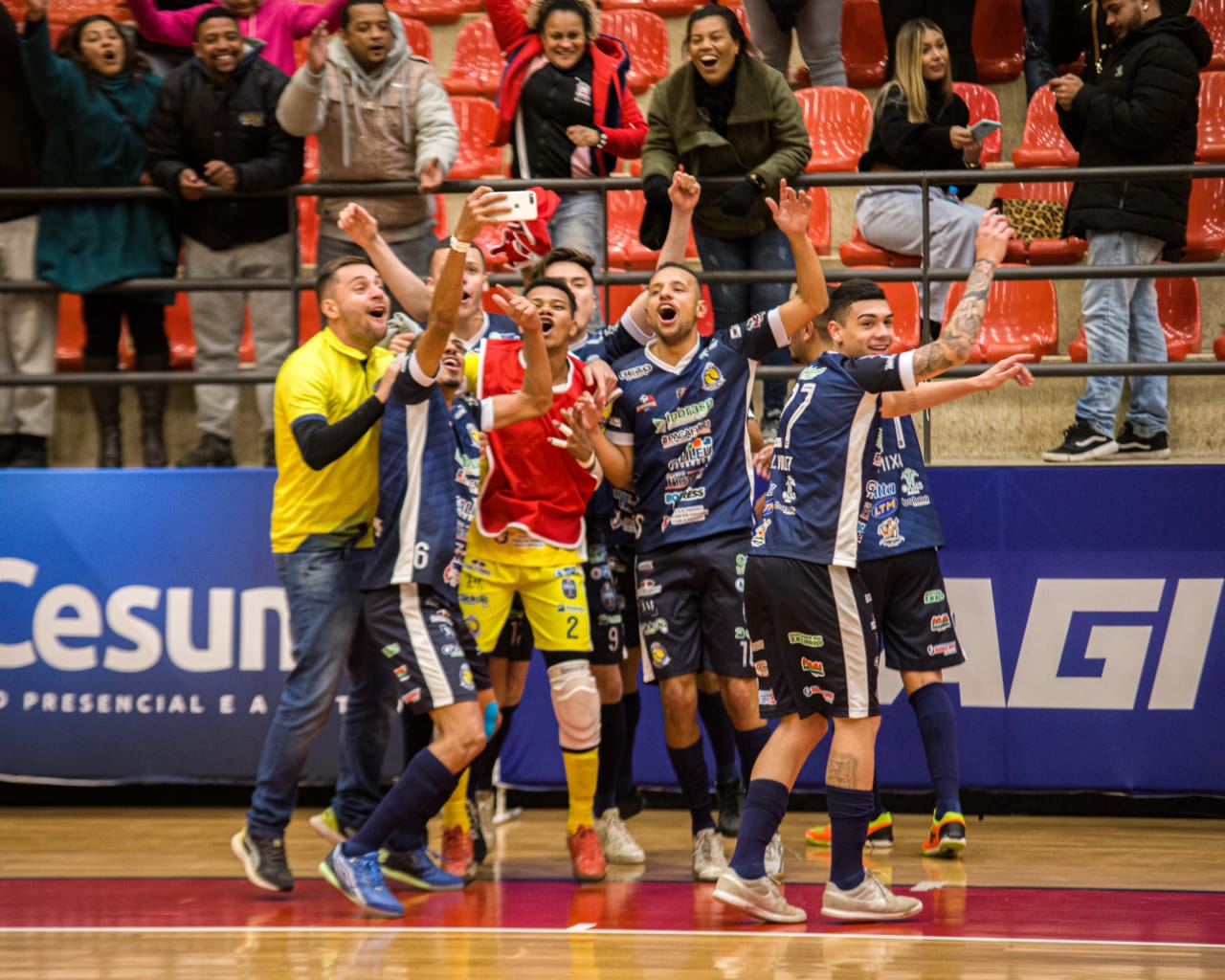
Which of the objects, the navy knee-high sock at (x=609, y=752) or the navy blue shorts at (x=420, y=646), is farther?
the navy knee-high sock at (x=609, y=752)

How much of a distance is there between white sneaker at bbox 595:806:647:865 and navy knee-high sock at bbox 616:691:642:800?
0.87 ft

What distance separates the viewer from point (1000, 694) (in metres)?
7.32

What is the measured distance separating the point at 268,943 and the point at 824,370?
2683 millimetres

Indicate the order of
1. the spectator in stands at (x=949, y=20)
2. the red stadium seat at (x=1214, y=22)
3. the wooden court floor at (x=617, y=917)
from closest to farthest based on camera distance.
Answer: the wooden court floor at (x=617, y=917) < the spectator in stands at (x=949, y=20) < the red stadium seat at (x=1214, y=22)

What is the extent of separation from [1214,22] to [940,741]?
596cm

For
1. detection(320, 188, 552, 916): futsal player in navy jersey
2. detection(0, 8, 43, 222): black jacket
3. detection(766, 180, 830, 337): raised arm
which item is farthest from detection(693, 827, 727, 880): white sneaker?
detection(0, 8, 43, 222): black jacket

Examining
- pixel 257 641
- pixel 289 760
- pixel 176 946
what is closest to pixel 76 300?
pixel 257 641

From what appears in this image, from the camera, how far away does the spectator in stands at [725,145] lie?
23.7 ft

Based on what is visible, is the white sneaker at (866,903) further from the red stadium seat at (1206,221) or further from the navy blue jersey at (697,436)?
the red stadium seat at (1206,221)

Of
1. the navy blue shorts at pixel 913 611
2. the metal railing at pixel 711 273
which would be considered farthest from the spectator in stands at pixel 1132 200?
the navy blue shorts at pixel 913 611

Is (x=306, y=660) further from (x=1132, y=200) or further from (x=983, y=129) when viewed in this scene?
(x=1132, y=200)

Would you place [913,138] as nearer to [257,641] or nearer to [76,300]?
[257,641]

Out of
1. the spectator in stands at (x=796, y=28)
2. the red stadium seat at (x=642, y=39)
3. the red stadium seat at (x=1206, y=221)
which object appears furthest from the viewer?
the red stadium seat at (x=642, y=39)

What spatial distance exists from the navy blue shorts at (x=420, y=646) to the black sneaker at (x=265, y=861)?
78cm
